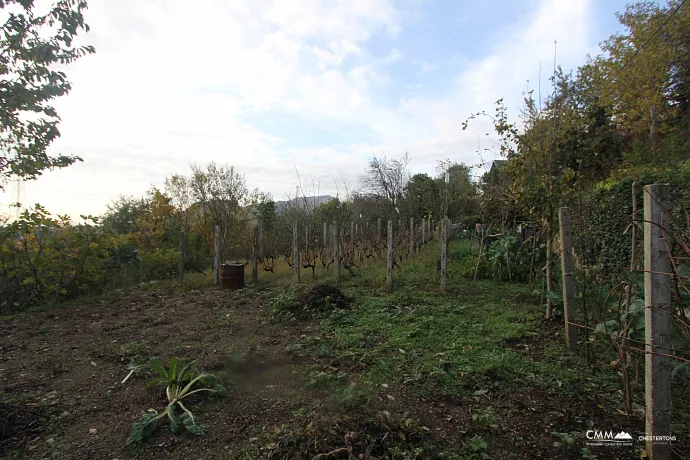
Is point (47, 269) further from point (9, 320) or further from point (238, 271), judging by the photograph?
point (238, 271)

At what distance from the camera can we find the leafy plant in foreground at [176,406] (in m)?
2.10

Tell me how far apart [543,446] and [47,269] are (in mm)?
7622

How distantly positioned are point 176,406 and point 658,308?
9.87 feet

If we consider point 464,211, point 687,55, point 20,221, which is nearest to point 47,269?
point 20,221

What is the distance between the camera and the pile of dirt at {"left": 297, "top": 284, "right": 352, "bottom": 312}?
491 cm

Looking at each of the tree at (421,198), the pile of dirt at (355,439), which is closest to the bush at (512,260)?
the pile of dirt at (355,439)

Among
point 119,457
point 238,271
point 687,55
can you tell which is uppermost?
point 687,55

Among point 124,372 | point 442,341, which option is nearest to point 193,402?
point 124,372

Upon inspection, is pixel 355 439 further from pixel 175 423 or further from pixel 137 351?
pixel 137 351

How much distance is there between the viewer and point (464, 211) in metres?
19.8

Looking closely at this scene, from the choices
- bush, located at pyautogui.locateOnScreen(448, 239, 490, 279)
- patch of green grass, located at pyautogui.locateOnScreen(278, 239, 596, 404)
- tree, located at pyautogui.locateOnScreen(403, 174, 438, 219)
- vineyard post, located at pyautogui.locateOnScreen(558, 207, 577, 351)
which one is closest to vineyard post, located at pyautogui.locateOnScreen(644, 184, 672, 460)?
patch of green grass, located at pyautogui.locateOnScreen(278, 239, 596, 404)

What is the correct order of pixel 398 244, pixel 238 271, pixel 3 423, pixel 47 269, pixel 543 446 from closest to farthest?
pixel 543 446, pixel 3 423, pixel 47 269, pixel 238 271, pixel 398 244

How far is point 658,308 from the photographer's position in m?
1.68

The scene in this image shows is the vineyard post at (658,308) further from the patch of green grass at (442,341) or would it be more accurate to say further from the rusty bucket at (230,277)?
the rusty bucket at (230,277)
